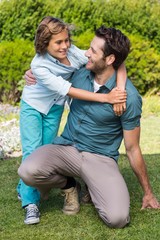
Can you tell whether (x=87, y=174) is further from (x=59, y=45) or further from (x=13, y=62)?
(x=13, y=62)

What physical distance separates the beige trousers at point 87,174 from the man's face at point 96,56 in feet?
2.28

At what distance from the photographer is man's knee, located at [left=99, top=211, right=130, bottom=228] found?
456 centimetres

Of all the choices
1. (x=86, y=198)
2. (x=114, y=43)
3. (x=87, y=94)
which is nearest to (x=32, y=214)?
(x=86, y=198)

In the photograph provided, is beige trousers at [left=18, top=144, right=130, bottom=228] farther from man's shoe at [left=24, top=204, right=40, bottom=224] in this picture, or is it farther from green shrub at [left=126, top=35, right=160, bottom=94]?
green shrub at [left=126, top=35, right=160, bottom=94]

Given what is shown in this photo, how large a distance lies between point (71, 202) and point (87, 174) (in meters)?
0.32

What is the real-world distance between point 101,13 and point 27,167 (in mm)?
7350

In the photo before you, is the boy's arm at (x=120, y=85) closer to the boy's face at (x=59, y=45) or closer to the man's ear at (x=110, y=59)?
the man's ear at (x=110, y=59)

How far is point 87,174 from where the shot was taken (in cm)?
482

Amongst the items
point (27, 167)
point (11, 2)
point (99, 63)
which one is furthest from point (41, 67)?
point (11, 2)

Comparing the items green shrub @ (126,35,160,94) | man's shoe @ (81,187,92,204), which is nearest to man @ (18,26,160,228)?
man's shoe @ (81,187,92,204)

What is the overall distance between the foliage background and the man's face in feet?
18.5

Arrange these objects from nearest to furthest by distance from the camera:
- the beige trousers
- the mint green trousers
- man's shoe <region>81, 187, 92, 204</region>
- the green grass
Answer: the green grass, the beige trousers, the mint green trousers, man's shoe <region>81, 187, 92, 204</region>

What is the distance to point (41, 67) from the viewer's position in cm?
475

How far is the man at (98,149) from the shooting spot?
15.4 ft
